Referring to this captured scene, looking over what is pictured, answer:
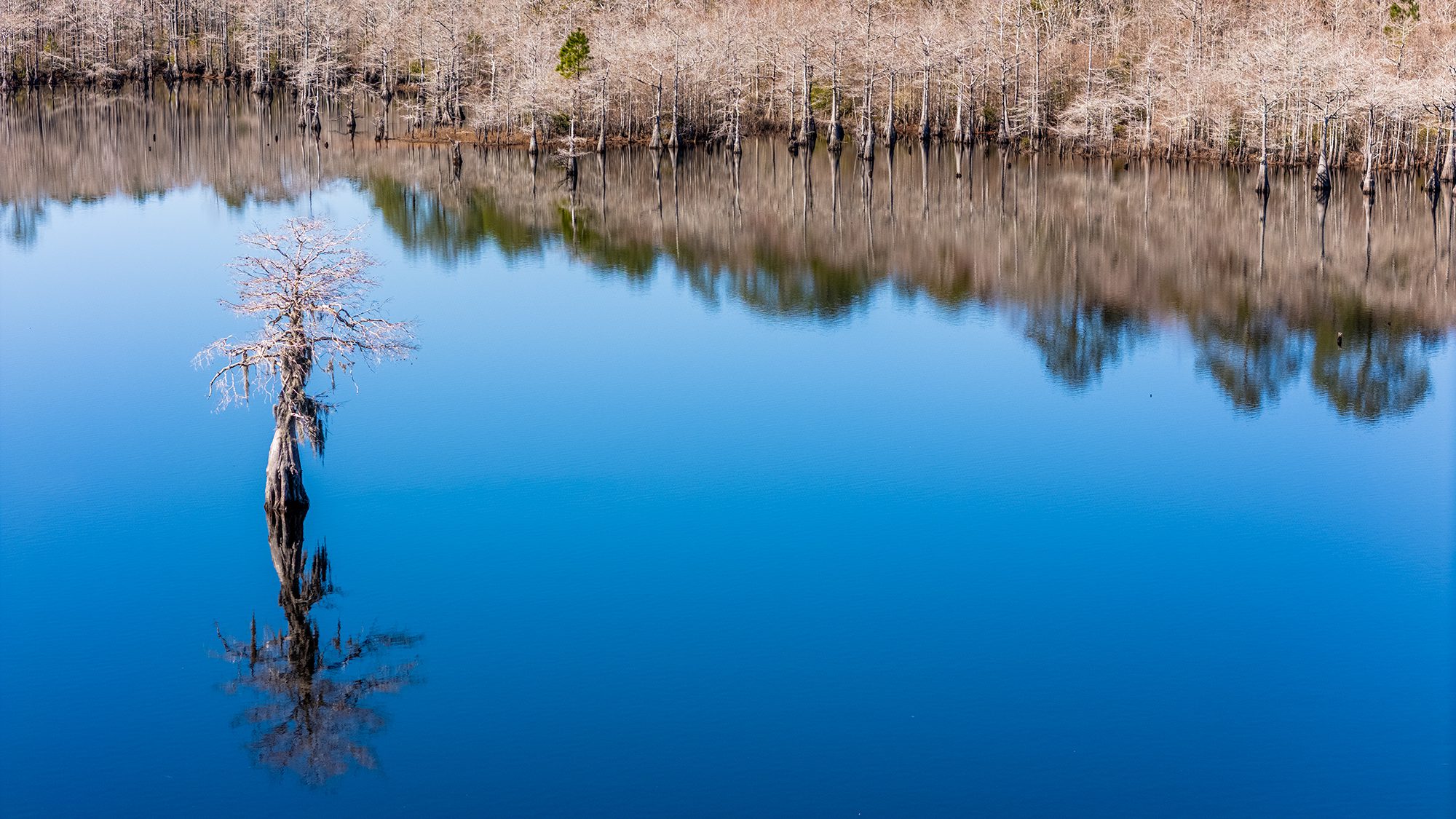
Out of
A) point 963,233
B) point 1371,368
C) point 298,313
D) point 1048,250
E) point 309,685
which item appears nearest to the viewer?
point 309,685

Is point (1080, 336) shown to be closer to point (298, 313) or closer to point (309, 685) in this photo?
point (298, 313)

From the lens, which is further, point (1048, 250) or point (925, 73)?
point (925, 73)

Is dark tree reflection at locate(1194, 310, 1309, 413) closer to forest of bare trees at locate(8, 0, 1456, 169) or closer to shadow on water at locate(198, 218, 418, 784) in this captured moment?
shadow on water at locate(198, 218, 418, 784)

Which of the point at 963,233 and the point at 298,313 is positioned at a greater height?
the point at 963,233

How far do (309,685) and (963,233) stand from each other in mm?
33522

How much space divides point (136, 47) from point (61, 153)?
39.5m

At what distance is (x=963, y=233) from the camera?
156 feet

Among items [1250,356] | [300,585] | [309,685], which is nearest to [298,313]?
[300,585]

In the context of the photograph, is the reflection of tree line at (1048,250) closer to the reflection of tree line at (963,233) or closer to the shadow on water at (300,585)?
the reflection of tree line at (963,233)

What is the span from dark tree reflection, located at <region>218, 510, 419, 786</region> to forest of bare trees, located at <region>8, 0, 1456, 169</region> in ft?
139

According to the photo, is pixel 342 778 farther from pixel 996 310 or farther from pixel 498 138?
pixel 498 138

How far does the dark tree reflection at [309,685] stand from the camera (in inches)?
634

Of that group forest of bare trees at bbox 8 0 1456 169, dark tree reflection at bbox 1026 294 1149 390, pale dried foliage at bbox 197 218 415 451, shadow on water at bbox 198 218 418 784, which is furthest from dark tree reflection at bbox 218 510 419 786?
forest of bare trees at bbox 8 0 1456 169

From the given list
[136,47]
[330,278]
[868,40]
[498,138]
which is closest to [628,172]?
[498,138]
